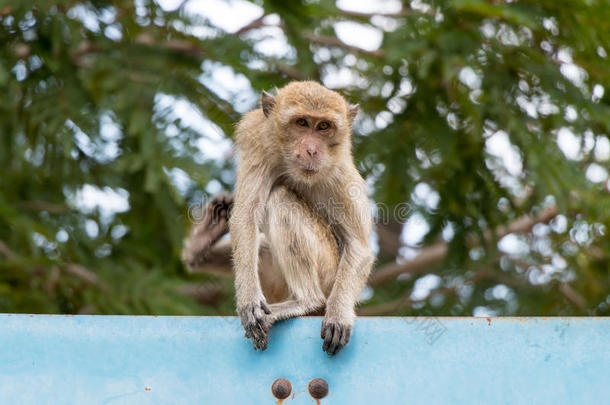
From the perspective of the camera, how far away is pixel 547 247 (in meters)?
9.84

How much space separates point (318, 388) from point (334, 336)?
0.92 ft

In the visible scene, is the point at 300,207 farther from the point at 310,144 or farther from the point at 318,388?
the point at 318,388

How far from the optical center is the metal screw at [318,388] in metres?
3.89

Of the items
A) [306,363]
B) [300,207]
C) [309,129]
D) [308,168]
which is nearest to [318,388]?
[306,363]

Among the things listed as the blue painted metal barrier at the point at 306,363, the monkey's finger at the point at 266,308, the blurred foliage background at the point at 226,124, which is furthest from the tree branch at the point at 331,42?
the blue painted metal barrier at the point at 306,363

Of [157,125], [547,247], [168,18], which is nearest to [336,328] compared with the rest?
[157,125]

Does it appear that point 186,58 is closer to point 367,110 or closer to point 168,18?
point 168,18

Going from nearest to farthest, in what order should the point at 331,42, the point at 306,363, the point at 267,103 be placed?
the point at 306,363 < the point at 267,103 < the point at 331,42

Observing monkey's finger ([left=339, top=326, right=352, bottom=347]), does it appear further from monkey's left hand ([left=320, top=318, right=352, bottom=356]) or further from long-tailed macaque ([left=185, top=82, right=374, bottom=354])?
long-tailed macaque ([left=185, top=82, right=374, bottom=354])

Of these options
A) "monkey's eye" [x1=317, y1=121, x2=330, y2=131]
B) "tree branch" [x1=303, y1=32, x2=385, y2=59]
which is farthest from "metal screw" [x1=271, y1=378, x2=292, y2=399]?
"tree branch" [x1=303, y1=32, x2=385, y2=59]

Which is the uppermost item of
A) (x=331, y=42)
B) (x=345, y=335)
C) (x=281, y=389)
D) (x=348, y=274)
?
(x=345, y=335)

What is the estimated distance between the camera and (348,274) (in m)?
4.69

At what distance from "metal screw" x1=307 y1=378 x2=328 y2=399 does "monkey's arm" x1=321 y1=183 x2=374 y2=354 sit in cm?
18

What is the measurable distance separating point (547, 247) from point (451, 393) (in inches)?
254
